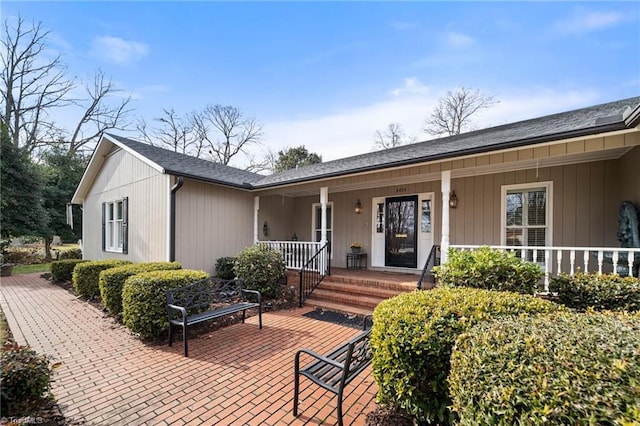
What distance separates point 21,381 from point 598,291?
6.25 metres

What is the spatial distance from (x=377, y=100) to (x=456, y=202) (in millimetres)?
5328

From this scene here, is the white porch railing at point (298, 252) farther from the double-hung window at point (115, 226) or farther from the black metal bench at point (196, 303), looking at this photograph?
the double-hung window at point (115, 226)

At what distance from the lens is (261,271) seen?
6688 mm

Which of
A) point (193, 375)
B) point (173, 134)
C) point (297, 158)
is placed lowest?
point (193, 375)

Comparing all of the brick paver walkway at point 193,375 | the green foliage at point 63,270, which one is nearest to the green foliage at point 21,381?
the brick paver walkway at point 193,375

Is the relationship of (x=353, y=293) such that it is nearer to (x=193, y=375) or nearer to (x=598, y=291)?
(x=193, y=375)

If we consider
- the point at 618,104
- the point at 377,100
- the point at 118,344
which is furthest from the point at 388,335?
the point at 377,100

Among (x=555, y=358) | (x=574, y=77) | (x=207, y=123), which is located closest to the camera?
(x=555, y=358)

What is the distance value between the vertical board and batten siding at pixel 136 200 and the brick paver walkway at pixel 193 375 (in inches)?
104

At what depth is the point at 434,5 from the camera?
19.6 ft

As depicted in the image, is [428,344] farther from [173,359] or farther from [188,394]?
[173,359]

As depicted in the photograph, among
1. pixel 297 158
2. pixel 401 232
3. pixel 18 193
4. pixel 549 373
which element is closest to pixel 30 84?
pixel 18 193

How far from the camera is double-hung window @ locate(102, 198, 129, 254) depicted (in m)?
9.09

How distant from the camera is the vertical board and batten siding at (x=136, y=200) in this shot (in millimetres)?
7734
